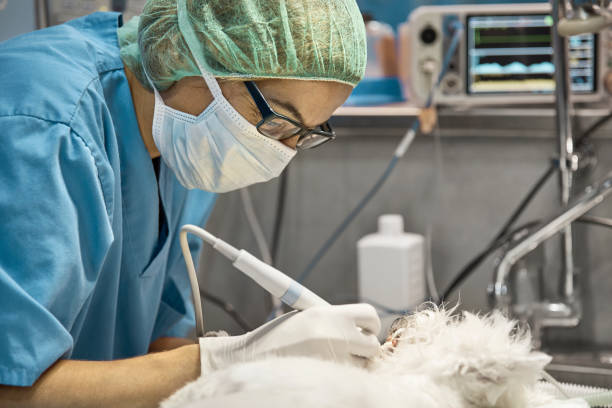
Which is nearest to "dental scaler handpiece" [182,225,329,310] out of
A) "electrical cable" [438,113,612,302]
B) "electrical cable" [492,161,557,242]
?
"electrical cable" [438,113,612,302]

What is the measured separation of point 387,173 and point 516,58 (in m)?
0.47

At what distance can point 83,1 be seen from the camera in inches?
67.7

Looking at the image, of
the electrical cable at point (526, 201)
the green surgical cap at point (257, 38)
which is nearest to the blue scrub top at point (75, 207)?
the green surgical cap at point (257, 38)

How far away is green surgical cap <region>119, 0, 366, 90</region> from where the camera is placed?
0.96 meters

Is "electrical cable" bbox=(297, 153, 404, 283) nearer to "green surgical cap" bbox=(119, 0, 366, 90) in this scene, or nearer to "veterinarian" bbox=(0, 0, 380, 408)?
"veterinarian" bbox=(0, 0, 380, 408)

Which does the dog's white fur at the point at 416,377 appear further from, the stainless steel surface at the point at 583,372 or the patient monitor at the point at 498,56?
the patient monitor at the point at 498,56

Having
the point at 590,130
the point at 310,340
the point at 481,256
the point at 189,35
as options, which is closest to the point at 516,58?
the point at 590,130

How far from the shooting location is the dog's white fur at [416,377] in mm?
636

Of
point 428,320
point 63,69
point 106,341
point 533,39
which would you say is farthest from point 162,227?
point 533,39

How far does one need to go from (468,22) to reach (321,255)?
Result: 78cm

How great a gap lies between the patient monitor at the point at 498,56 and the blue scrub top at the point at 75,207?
2.71 ft

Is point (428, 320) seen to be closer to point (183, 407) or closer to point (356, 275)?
point (183, 407)

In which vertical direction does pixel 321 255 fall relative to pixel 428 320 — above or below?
below

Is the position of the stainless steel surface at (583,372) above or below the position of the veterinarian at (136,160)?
below
